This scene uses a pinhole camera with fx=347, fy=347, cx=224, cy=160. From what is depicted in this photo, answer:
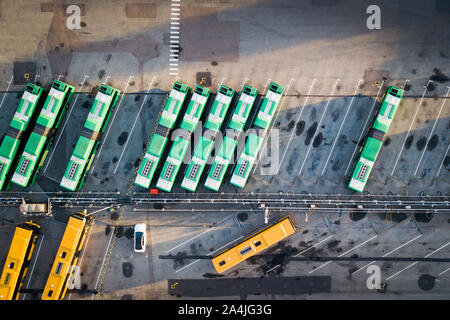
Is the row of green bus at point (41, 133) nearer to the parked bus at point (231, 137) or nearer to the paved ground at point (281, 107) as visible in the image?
the paved ground at point (281, 107)

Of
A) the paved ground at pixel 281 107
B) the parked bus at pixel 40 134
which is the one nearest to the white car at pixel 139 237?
the paved ground at pixel 281 107

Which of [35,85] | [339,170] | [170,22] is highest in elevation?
[170,22]

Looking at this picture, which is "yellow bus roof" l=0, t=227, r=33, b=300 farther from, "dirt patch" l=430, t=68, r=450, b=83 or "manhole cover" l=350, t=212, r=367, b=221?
"dirt patch" l=430, t=68, r=450, b=83

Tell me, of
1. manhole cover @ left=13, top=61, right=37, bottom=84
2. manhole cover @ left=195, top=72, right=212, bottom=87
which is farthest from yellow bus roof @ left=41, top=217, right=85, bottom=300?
manhole cover @ left=195, top=72, right=212, bottom=87

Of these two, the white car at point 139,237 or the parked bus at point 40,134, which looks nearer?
the parked bus at point 40,134

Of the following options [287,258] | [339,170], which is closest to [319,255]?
[287,258]

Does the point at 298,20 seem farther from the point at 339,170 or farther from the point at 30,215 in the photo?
the point at 30,215
